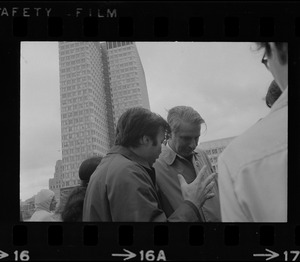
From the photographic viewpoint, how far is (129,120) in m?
4.76

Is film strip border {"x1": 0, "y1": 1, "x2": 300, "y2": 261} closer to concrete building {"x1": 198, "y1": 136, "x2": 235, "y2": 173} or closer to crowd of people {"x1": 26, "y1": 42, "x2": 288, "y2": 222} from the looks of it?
crowd of people {"x1": 26, "y1": 42, "x2": 288, "y2": 222}

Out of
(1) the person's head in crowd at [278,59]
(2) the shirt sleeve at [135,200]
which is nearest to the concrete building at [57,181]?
(2) the shirt sleeve at [135,200]

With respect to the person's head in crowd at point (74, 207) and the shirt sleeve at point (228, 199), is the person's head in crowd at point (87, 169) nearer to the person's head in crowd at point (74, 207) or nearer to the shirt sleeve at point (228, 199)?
the person's head in crowd at point (74, 207)

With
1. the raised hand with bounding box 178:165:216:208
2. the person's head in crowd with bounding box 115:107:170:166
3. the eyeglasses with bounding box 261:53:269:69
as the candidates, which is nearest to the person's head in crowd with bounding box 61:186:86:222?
the person's head in crowd with bounding box 115:107:170:166

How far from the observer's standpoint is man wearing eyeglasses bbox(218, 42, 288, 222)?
15.0 ft

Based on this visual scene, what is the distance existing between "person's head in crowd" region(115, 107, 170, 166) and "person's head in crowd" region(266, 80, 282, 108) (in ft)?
2.88

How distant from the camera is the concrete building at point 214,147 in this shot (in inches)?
185

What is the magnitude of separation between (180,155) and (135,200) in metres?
0.56
